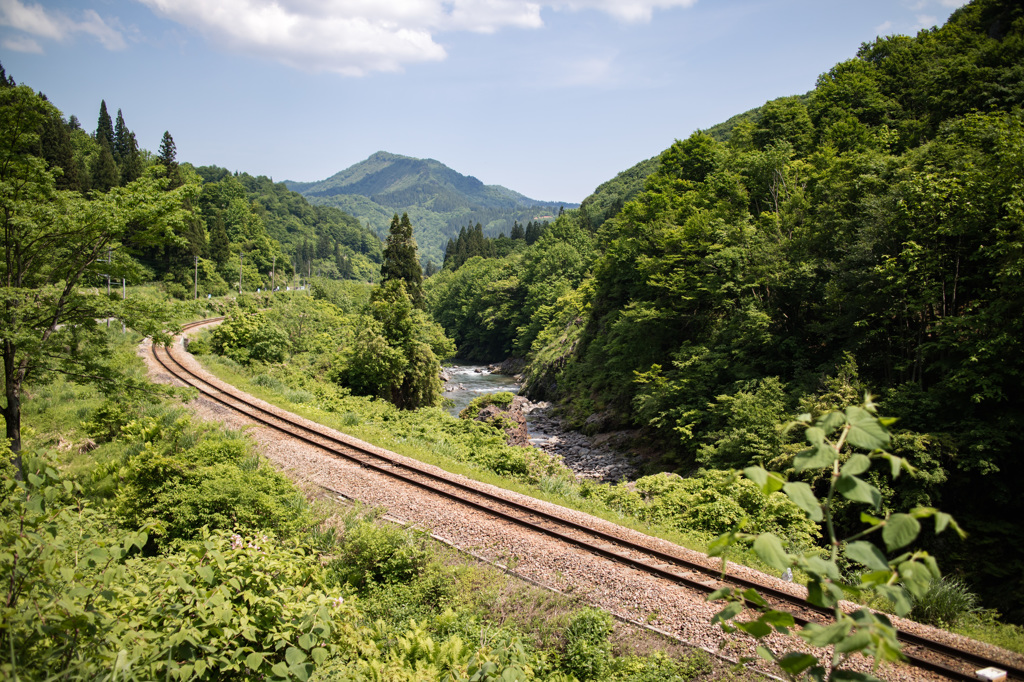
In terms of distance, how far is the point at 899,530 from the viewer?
68.6 inches

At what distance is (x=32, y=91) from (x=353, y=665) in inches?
473

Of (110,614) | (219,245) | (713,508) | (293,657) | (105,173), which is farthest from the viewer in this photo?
(219,245)

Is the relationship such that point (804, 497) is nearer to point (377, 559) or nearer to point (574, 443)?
point (377, 559)

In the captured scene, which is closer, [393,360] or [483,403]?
[393,360]

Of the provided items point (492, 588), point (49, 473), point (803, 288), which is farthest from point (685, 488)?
point (49, 473)

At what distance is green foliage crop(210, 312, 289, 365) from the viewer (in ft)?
102

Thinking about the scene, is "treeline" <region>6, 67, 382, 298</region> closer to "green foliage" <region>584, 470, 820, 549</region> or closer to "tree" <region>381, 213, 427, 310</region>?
"green foliage" <region>584, 470, 820, 549</region>

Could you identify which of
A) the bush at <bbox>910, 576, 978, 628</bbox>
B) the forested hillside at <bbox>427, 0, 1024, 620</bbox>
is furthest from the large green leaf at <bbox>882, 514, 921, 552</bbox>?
the bush at <bbox>910, 576, 978, 628</bbox>

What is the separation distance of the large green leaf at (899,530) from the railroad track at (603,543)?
310 cm

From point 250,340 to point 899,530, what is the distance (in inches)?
1331

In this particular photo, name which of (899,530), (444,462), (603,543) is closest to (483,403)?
(444,462)

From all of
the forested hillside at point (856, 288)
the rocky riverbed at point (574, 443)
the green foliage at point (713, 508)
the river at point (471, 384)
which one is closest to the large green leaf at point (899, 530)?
the forested hillside at point (856, 288)

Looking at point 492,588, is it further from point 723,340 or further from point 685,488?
point 723,340

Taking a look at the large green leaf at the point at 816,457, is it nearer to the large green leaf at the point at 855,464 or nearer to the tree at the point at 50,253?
the large green leaf at the point at 855,464
